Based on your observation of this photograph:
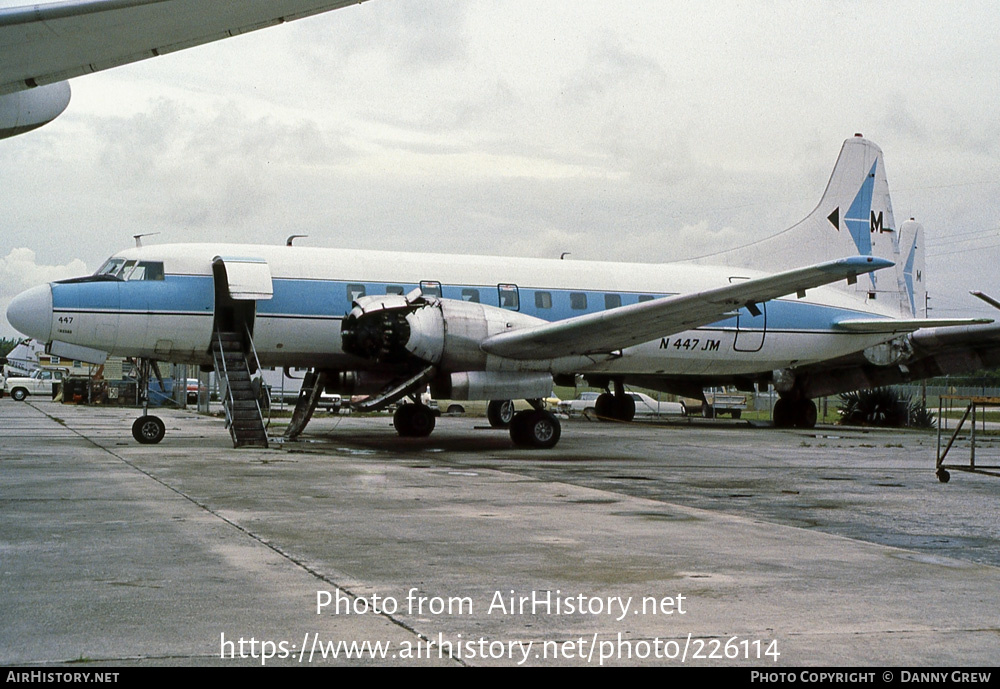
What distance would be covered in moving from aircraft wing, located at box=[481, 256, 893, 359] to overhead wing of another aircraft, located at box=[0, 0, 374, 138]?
11.9 m

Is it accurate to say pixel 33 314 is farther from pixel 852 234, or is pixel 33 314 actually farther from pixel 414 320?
pixel 852 234

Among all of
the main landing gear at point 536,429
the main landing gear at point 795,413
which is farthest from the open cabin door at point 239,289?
the main landing gear at point 795,413

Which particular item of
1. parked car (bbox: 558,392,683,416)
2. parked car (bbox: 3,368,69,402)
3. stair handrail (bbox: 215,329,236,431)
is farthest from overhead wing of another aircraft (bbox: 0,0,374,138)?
parked car (bbox: 3,368,69,402)

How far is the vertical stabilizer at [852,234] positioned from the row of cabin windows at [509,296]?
14.0ft

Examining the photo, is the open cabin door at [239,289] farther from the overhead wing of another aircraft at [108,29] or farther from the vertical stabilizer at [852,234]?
the overhead wing of another aircraft at [108,29]

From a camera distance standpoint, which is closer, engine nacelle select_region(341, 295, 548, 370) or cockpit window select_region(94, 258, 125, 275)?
engine nacelle select_region(341, 295, 548, 370)

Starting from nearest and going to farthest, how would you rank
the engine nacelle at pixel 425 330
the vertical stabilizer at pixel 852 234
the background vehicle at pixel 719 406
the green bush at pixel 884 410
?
the engine nacelle at pixel 425 330 < the vertical stabilizer at pixel 852 234 < the green bush at pixel 884 410 < the background vehicle at pixel 719 406

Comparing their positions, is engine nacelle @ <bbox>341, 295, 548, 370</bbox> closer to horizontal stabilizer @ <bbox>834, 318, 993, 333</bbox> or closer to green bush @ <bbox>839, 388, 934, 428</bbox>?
horizontal stabilizer @ <bbox>834, 318, 993, 333</bbox>

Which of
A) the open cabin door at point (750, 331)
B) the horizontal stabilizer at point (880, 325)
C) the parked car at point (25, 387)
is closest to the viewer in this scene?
the open cabin door at point (750, 331)

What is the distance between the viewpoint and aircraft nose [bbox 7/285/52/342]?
1728 centimetres

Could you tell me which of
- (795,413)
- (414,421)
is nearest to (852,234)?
(795,413)

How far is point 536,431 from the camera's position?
1839 centimetres

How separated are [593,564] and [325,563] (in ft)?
5.83

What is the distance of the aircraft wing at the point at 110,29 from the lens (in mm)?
3900
